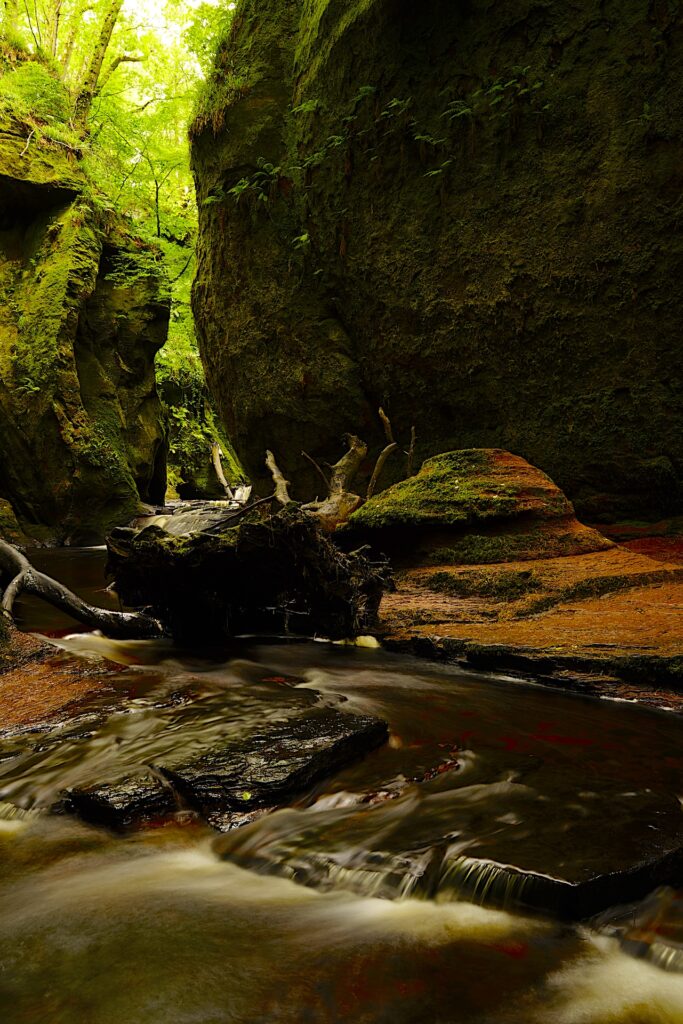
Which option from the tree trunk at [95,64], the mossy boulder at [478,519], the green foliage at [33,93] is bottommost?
the mossy boulder at [478,519]

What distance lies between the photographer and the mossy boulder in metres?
6.05

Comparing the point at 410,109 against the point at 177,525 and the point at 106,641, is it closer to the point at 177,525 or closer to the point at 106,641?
the point at 177,525

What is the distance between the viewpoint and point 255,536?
4.50 meters

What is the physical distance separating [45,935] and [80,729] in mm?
1359

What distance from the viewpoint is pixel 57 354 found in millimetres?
14516

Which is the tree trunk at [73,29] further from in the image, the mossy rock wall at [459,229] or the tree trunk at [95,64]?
the mossy rock wall at [459,229]

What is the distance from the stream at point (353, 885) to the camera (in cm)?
140

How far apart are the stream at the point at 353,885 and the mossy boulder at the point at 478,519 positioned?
2984 millimetres

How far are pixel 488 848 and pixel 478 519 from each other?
4.61 metres

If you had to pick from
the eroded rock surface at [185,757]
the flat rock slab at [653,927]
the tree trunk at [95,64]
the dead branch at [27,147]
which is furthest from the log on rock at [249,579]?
the tree trunk at [95,64]

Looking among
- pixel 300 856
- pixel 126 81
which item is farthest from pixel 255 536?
pixel 126 81

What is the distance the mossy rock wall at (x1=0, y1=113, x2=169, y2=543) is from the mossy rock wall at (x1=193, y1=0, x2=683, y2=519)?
493 cm


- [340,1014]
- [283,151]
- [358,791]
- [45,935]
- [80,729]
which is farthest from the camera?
[283,151]

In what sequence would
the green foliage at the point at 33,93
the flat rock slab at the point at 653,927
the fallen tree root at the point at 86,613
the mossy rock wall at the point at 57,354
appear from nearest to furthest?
the flat rock slab at the point at 653,927 → the fallen tree root at the point at 86,613 → the mossy rock wall at the point at 57,354 → the green foliage at the point at 33,93
